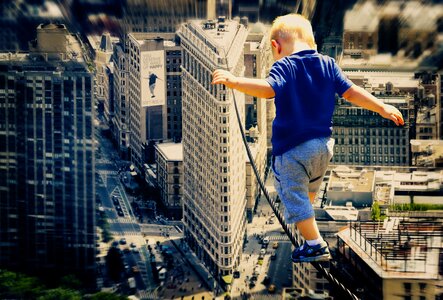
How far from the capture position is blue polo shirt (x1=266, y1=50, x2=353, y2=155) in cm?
167

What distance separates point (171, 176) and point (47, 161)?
137 centimetres

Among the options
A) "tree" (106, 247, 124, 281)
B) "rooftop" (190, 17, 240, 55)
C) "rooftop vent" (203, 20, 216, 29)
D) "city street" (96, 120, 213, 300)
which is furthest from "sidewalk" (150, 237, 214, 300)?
"rooftop vent" (203, 20, 216, 29)

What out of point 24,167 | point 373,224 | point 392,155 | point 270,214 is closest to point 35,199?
point 24,167

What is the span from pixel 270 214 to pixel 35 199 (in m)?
2.38

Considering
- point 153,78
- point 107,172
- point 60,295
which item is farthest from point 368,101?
point 153,78

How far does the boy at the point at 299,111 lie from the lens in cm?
167

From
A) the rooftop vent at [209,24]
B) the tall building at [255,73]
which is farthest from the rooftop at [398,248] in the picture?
the rooftop vent at [209,24]

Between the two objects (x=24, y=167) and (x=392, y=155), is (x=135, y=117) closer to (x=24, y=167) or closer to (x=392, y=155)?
(x=24, y=167)

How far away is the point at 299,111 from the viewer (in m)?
1.66

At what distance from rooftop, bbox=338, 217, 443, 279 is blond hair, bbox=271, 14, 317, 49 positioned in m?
4.91

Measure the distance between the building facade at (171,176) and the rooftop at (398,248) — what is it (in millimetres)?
5268

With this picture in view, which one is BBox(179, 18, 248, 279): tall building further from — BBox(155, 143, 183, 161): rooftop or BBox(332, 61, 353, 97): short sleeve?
BBox(332, 61, 353, 97): short sleeve

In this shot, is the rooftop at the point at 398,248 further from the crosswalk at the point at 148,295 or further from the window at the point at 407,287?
the crosswalk at the point at 148,295

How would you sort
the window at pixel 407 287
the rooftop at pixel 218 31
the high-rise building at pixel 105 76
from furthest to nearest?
1. the high-rise building at pixel 105 76
2. the rooftop at pixel 218 31
3. the window at pixel 407 287
